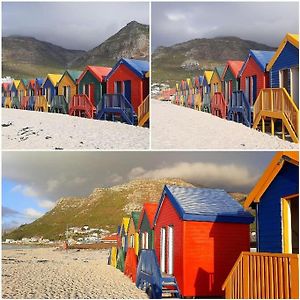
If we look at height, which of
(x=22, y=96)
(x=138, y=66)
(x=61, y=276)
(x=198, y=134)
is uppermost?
(x=138, y=66)

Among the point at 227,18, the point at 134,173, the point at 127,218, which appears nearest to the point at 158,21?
the point at 227,18

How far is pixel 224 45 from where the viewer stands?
6539 millimetres

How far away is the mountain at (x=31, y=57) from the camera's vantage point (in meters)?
6.50

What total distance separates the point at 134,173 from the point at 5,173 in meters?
1.51

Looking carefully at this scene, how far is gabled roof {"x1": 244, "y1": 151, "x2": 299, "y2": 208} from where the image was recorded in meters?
5.25

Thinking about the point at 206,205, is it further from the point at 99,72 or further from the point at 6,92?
the point at 6,92

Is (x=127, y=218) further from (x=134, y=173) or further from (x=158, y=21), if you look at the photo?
(x=158, y=21)

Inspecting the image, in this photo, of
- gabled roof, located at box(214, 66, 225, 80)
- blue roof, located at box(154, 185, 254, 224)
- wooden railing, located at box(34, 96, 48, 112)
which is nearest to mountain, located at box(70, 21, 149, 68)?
wooden railing, located at box(34, 96, 48, 112)

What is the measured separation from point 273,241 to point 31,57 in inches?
143

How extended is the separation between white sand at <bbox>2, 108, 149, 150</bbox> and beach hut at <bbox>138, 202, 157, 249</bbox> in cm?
79

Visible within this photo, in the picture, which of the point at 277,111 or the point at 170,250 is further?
the point at 170,250

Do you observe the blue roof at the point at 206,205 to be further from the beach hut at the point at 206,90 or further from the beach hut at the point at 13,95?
the beach hut at the point at 13,95

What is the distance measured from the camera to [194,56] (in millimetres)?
6602

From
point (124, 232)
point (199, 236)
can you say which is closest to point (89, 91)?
point (124, 232)
